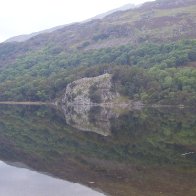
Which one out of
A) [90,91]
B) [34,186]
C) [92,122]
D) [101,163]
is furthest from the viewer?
[90,91]

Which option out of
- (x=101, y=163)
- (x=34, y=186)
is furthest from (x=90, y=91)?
(x=34, y=186)

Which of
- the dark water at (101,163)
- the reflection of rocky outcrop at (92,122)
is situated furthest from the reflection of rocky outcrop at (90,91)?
the dark water at (101,163)

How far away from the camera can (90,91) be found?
19100 cm

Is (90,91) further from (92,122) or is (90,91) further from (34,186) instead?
(34,186)

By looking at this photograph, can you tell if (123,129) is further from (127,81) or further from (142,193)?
(127,81)

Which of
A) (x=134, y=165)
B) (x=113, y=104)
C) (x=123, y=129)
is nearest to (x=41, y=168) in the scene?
(x=134, y=165)

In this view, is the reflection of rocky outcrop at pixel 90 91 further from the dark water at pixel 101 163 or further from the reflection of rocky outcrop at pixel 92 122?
the dark water at pixel 101 163

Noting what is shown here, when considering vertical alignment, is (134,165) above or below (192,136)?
above

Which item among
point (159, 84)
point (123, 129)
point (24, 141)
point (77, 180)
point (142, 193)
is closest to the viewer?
point (142, 193)

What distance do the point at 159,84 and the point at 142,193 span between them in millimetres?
148718

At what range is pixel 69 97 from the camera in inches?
7741

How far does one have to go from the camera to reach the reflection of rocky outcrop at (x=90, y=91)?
188 meters

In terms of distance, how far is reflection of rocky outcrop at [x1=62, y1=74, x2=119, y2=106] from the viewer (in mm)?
188125

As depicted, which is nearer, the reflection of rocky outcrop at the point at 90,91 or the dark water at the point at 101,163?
the dark water at the point at 101,163
